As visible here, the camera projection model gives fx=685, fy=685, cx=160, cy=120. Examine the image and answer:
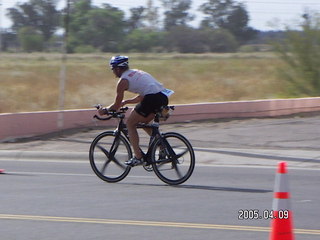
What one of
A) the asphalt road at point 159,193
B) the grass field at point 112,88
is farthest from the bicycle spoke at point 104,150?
the grass field at point 112,88

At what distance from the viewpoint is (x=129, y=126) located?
9906mm

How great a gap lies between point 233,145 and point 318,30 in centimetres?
1202

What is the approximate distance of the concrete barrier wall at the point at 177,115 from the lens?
1582 cm

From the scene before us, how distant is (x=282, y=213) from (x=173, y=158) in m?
4.46

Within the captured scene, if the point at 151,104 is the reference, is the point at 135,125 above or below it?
below

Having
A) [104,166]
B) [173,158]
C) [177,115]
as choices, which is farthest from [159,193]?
[177,115]

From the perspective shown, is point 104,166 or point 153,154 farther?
point 104,166

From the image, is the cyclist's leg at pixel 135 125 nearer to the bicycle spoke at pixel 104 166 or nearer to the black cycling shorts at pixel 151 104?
the black cycling shorts at pixel 151 104

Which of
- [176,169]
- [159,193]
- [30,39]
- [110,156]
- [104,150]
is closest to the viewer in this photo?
[159,193]

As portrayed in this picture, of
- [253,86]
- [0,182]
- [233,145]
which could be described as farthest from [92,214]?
[253,86]

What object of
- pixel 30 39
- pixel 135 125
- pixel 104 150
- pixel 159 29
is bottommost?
pixel 104 150

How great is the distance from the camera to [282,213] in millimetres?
5469

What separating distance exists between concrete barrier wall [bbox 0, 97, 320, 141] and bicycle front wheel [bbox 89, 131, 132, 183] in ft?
18.9

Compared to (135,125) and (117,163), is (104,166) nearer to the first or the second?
(117,163)
